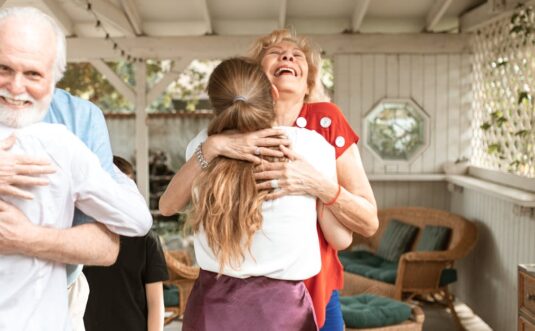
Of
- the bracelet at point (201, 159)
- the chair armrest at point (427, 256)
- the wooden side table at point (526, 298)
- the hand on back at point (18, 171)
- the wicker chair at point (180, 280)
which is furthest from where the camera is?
the chair armrest at point (427, 256)

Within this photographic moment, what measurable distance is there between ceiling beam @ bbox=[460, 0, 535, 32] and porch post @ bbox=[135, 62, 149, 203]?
126 inches

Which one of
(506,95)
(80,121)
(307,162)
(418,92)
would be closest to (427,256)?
(506,95)

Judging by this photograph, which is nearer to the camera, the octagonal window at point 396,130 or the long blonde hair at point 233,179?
the long blonde hair at point 233,179

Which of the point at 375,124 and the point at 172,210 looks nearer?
the point at 172,210

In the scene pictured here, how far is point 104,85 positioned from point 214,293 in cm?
1134

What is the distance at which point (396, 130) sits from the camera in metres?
7.38

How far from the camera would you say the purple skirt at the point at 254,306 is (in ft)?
5.77

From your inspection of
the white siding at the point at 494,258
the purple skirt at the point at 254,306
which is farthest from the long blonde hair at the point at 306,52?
the white siding at the point at 494,258

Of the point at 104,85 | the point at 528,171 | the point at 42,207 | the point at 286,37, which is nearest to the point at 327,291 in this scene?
the point at 286,37

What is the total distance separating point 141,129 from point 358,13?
7.94 ft

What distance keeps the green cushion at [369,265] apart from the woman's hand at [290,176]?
14.8 ft

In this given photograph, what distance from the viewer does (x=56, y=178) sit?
138 centimetres

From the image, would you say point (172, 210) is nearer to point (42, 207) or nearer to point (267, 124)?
point (267, 124)

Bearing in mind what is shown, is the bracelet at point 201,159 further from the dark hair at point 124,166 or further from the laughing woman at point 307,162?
the dark hair at point 124,166
